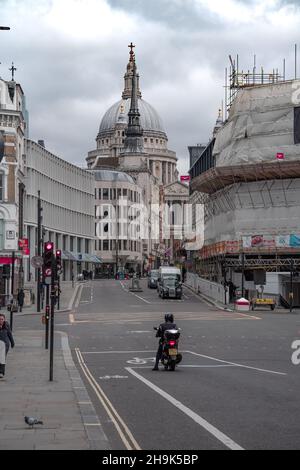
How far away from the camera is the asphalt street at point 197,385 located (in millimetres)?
12664

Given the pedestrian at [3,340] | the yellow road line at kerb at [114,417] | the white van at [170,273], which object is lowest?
the yellow road line at kerb at [114,417]

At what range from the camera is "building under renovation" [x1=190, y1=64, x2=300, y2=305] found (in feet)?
248

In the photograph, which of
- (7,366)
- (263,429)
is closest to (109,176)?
(7,366)

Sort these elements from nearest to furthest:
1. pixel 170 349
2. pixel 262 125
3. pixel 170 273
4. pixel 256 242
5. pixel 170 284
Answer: pixel 170 349 → pixel 170 284 → pixel 170 273 → pixel 256 242 → pixel 262 125

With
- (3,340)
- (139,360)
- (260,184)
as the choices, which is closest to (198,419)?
(3,340)

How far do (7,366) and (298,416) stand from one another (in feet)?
35.7

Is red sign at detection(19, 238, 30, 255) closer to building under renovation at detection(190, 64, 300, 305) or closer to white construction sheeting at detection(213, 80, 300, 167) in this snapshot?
building under renovation at detection(190, 64, 300, 305)

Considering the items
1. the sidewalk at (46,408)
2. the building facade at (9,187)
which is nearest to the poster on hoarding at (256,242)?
the building facade at (9,187)

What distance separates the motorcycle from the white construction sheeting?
55.1m

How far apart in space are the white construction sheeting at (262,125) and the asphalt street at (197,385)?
3393 cm

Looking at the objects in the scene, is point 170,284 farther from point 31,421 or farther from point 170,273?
point 31,421

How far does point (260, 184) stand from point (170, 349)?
60.1m

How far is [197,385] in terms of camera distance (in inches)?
763

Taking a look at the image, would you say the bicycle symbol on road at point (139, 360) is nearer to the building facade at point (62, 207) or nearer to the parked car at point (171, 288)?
the parked car at point (171, 288)
